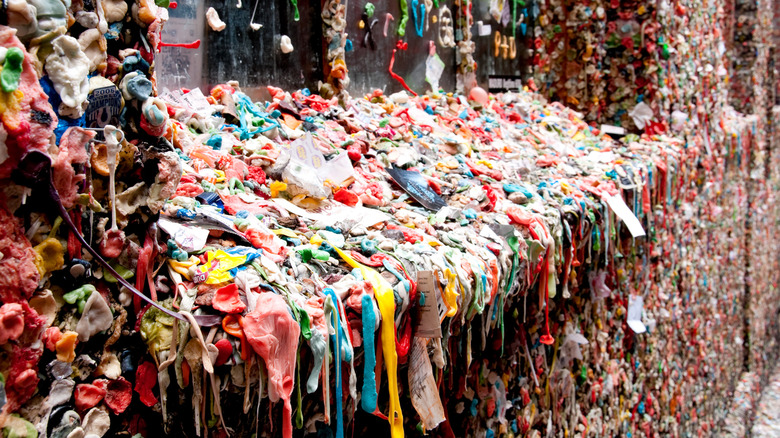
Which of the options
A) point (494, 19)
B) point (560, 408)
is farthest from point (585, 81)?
point (560, 408)

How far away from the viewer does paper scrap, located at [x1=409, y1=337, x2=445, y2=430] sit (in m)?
1.61

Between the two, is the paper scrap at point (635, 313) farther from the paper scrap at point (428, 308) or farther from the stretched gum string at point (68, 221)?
the stretched gum string at point (68, 221)

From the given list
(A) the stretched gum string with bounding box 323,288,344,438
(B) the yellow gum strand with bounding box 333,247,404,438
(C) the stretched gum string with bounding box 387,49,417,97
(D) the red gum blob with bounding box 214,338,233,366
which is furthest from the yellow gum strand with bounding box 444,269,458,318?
(C) the stretched gum string with bounding box 387,49,417,97

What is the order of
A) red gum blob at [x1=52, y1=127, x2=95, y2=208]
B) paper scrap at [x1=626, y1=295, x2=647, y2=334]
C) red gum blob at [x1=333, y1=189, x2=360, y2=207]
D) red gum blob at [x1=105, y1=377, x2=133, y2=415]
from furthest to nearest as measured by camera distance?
paper scrap at [x1=626, y1=295, x2=647, y2=334], red gum blob at [x1=333, y1=189, x2=360, y2=207], red gum blob at [x1=105, y1=377, x2=133, y2=415], red gum blob at [x1=52, y1=127, x2=95, y2=208]

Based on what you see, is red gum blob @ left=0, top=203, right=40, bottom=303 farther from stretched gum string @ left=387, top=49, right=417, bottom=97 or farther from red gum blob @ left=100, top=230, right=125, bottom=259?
stretched gum string @ left=387, top=49, right=417, bottom=97

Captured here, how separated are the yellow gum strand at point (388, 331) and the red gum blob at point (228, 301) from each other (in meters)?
0.33

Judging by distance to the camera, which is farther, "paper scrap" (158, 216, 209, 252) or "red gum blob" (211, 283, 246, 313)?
"paper scrap" (158, 216, 209, 252)

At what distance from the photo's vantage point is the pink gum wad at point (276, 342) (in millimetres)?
1163

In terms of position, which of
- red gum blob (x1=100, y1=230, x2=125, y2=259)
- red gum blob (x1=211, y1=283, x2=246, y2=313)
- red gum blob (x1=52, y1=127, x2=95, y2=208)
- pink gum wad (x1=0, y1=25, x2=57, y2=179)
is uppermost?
pink gum wad (x1=0, y1=25, x2=57, y2=179)

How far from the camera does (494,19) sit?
4645 millimetres

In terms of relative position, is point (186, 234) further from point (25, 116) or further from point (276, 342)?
point (25, 116)

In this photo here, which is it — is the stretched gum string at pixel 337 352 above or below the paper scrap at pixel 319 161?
below

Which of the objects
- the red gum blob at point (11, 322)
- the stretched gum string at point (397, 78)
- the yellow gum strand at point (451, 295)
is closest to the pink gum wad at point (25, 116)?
the red gum blob at point (11, 322)

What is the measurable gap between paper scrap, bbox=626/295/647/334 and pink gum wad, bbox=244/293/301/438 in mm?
3308
